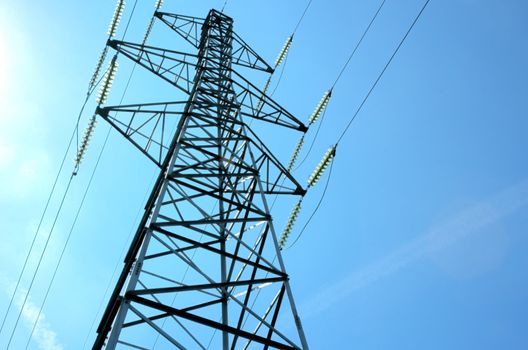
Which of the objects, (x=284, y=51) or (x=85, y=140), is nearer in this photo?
(x=85, y=140)

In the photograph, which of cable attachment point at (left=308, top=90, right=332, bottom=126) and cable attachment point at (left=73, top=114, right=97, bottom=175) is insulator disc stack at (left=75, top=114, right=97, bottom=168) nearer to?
cable attachment point at (left=73, top=114, right=97, bottom=175)

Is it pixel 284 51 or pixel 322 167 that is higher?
Answer: pixel 284 51

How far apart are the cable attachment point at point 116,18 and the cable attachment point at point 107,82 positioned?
6.31 feet

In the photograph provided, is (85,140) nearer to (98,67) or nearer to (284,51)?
(98,67)

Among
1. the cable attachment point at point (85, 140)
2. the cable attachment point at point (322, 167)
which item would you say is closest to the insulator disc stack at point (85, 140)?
the cable attachment point at point (85, 140)

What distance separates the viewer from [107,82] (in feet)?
38.0

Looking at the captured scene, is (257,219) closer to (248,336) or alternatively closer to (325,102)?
(248,336)

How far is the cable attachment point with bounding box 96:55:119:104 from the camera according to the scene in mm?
11312

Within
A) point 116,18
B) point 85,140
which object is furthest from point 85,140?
point 116,18

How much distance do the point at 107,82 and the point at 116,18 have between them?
323 centimetres

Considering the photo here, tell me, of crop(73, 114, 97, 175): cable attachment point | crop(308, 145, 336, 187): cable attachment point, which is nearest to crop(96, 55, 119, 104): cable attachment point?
crop(73, 114, 97, 175): cable attachment point

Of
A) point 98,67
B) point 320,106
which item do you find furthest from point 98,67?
point 320,106

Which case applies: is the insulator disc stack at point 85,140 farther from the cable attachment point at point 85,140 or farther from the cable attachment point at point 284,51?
the cable attachment point at point 284,51

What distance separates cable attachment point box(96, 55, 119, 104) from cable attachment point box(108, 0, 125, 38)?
192cm
